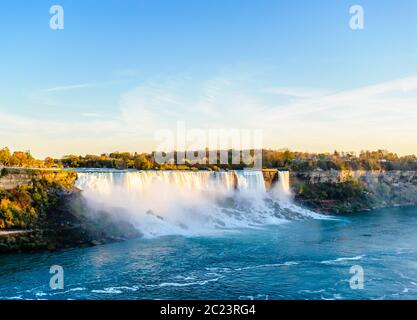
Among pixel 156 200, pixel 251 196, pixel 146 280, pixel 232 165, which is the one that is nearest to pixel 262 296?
pixel 146 280

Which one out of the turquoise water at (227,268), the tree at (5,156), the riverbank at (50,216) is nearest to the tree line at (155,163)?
the tree at (5,156)

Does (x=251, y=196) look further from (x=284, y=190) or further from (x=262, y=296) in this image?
(x=262, y=296)

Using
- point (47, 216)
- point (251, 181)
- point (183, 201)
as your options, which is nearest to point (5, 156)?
point (47, 216)

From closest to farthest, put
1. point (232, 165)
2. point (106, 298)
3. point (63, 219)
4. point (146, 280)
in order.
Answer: point (106, 298), point (146, 280), point (63, 219), point (232, 165)

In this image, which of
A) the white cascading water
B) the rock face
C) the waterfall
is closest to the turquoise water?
the white cascading water

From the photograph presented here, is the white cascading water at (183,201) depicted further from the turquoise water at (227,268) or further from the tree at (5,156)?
the tree at (5,156)

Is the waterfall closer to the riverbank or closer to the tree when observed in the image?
the riverbank

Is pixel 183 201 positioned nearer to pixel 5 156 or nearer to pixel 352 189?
pixel 5 156
